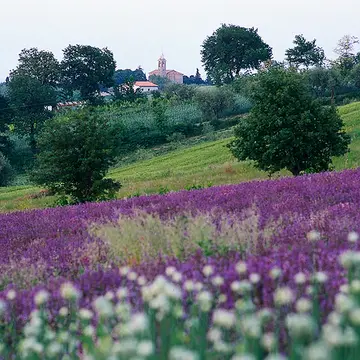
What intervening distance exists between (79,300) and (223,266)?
1.10 meters

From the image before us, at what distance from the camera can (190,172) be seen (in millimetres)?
39344

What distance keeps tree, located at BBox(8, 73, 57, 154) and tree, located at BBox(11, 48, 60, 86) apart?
8.08 metres

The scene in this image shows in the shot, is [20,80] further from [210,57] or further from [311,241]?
[311,241]

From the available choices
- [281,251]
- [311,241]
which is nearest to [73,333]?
[281,251]

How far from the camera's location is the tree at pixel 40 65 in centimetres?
9275

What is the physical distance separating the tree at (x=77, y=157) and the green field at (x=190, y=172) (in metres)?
2.55

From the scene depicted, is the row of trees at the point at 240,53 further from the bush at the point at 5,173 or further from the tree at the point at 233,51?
the bush at the point at 5,173

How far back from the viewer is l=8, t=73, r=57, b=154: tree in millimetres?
79750

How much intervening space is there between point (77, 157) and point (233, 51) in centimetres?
9398

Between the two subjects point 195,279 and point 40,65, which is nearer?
point 195,279

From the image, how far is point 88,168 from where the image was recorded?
73.0 feet

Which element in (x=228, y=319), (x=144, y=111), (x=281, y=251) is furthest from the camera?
(x=144, y=111)

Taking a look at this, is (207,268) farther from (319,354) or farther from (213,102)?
(213,102)

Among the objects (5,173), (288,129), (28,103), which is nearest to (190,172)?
(288,129)
